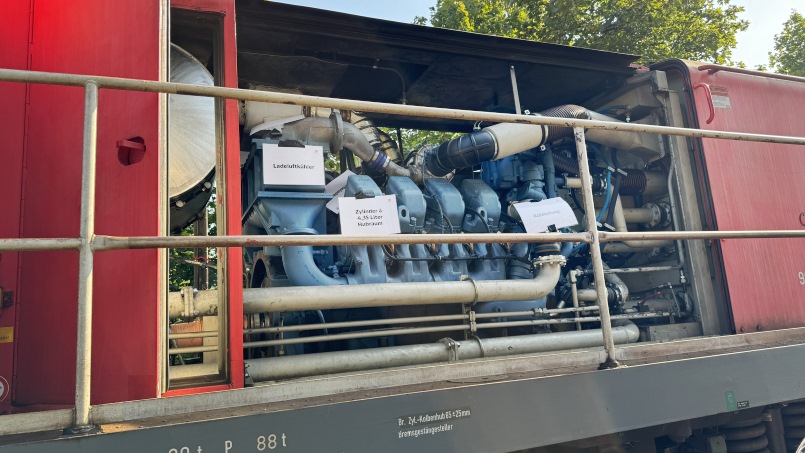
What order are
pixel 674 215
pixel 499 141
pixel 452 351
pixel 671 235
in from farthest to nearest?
pixel 674 215, pixel 499 141, pixel 452 351, pixel 671 235

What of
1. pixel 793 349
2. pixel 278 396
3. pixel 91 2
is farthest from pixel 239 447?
pixel 793 349

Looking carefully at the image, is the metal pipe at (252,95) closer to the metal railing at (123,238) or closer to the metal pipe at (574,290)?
the metal railing at (123,238)

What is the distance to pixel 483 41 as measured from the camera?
3.63 meters

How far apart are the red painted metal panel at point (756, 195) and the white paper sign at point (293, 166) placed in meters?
2.39

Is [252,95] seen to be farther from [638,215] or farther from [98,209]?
[638,215]

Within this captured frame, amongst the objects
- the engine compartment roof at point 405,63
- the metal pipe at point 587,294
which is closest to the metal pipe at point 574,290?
the metal pipe at point 587,294

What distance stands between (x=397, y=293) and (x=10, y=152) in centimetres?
167

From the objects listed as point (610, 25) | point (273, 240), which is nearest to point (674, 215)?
point (273, 240)

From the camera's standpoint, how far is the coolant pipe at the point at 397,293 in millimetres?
2488

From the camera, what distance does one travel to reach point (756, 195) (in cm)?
369

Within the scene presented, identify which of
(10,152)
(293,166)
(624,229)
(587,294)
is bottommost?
(587,294)

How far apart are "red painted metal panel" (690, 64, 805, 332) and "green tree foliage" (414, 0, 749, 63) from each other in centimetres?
957

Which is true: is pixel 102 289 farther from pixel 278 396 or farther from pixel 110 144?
pixel 278 396

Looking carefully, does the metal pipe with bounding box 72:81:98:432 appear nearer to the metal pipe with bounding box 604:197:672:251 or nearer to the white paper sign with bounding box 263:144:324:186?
the white paper sign with bounding box 263:144:324:186
